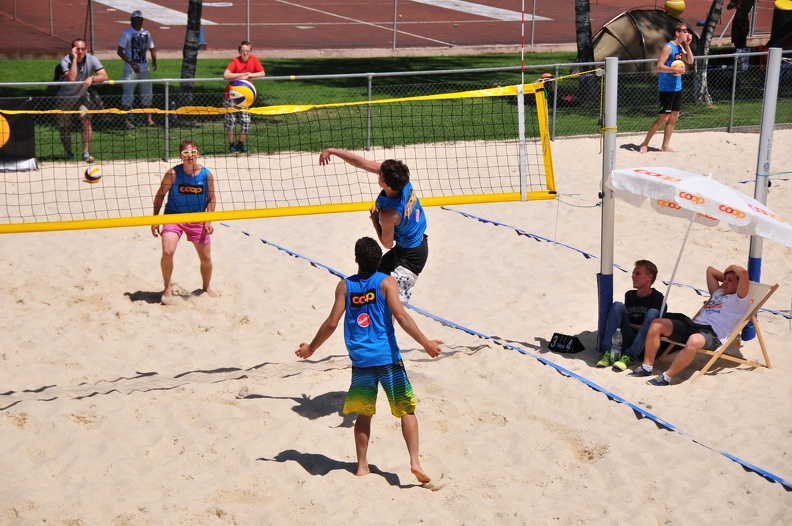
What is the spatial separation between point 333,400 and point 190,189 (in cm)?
264

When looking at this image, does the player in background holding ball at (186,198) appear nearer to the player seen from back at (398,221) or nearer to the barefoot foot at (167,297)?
the barefoot foot at (167,297)

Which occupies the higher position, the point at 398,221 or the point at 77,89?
the point at 77,89

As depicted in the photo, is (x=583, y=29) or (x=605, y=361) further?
(x=583, y=29)

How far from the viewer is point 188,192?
895 centimetres

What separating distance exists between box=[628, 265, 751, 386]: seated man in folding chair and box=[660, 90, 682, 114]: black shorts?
652cm

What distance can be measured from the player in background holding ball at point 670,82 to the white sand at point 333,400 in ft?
11.6

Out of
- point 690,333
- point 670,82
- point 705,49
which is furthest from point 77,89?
point 705,49

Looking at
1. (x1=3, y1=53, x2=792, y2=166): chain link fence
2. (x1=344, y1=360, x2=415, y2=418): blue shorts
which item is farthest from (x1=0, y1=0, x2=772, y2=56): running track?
(x1=344, y1=360, x2=415, y2=418): blue shorts

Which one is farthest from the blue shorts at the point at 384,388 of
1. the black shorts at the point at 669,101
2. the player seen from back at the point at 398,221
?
the black shorts at the point at 669,101

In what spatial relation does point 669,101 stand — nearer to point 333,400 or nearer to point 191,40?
point 191,40

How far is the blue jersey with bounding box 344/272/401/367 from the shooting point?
19.8 feet

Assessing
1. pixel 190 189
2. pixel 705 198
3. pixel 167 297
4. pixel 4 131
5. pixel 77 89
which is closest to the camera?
pixel 705 198

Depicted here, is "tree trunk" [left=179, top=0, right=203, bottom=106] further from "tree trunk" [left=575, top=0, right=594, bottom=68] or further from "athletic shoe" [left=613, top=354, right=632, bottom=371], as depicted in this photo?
"athletic shoe" [left=613, top=354, right=632, bottom=371]

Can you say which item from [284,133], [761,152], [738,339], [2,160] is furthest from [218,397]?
[284,133]
